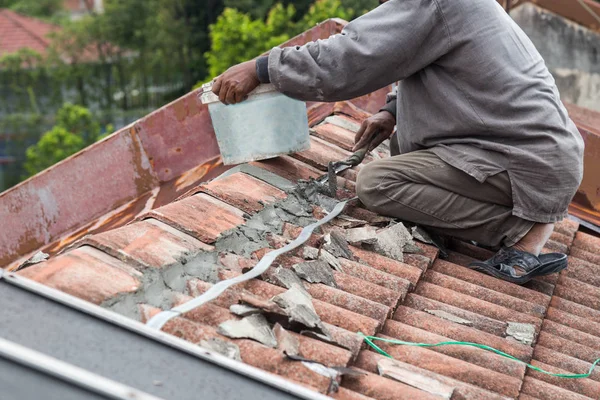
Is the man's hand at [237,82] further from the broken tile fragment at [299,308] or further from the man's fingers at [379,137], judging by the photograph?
the broken tile fragment at [299,308]

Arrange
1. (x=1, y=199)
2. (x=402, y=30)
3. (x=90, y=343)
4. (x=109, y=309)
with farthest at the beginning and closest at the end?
1. (x=1, y=199)
2. (x=402, y=30)
3. (x=109, y=309)
4. (x=90, y=343)

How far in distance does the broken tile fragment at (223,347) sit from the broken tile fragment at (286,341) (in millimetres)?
134

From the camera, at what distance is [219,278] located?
246 centimetres

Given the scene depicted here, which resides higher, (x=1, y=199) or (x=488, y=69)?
(x=488, y=69)

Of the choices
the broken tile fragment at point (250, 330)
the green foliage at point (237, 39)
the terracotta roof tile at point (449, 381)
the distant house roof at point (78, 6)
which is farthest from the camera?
the distant house roof at point (78, 6)

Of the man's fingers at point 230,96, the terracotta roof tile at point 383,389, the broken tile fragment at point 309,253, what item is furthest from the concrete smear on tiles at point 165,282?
the man's fingers at point 230,96

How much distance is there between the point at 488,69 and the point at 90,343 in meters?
1.96

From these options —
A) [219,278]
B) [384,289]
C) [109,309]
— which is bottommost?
[384,289]

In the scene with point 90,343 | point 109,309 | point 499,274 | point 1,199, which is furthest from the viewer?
point 1,199

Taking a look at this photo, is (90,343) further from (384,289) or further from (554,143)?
(554,143)

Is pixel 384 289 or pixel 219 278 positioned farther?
pixel 384 289

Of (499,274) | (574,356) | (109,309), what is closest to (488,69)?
(499,274)

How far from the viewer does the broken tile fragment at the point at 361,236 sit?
3029 millimetres

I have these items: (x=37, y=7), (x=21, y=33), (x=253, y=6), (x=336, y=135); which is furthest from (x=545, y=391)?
(x=37, y=7)
